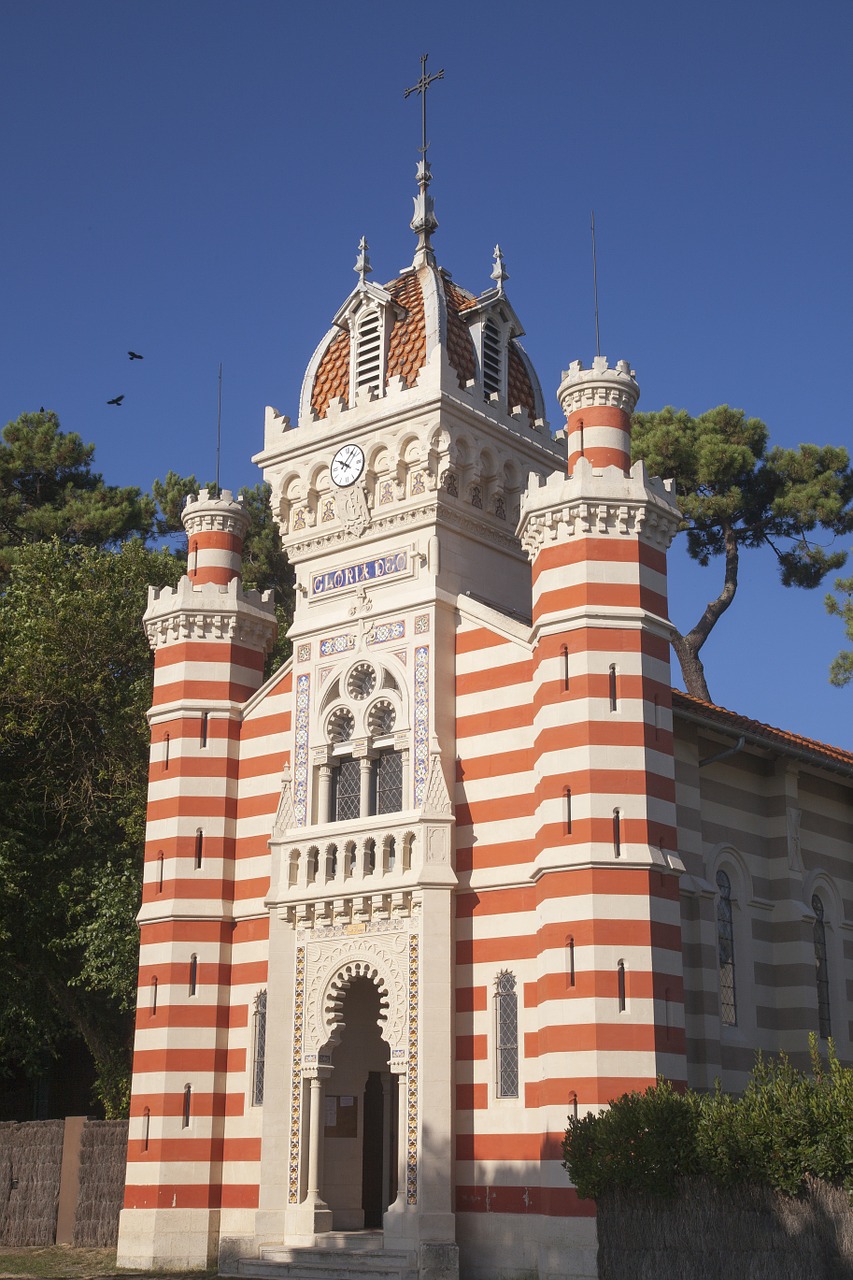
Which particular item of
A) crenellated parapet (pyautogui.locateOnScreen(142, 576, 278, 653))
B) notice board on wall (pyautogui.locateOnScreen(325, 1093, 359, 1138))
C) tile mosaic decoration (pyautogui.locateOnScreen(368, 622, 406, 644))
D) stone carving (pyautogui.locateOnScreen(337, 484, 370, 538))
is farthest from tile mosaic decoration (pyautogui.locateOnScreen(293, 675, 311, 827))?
notice board on wall (pyautogui.locateOnScreen(325, 1093, 359, 1138))

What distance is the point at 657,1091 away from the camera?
19.8 meters

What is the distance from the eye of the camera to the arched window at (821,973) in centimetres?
2738

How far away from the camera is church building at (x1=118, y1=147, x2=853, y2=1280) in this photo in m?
22.8

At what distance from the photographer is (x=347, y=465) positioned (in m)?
28.2

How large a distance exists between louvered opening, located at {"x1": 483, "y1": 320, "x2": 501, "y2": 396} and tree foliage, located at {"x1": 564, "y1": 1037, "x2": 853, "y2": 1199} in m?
14.1

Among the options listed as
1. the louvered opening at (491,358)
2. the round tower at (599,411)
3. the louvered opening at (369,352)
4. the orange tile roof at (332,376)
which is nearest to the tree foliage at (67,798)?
the orange tile roof at (332,376)

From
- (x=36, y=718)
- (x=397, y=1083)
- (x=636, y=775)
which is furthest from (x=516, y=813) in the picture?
(x=36, y=718)

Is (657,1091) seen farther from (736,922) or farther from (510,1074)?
(736,922)

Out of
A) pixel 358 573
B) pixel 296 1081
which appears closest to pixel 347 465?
pixel 358 573

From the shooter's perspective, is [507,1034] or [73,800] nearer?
[507,1034]

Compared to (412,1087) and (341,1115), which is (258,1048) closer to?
(341,1115)

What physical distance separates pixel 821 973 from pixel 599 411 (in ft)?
35.9

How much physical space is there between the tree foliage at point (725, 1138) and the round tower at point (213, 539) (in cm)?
1395

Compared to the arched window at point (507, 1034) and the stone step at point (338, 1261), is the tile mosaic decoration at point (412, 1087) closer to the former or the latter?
the stone step at point (338, 1261)
